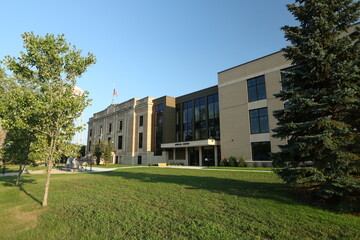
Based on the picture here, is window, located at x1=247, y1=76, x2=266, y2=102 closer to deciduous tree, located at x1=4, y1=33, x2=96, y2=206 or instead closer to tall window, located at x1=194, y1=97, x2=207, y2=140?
tall window, located at x1=194, y1=97, x2=207, y2=140

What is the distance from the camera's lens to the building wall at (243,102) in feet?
83.9

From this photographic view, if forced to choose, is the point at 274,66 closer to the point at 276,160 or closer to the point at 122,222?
the point at 276,160

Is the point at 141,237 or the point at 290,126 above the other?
the point at 290,126

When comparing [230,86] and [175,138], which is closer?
[230,86]

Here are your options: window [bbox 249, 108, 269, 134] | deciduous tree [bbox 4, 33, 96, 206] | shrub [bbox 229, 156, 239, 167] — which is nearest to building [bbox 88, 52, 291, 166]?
window [bbox 249, 108, 269, 134]

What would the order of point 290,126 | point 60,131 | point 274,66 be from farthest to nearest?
point 274,66, point 60,131, point 290,126

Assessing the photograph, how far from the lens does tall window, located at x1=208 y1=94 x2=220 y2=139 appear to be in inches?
1320

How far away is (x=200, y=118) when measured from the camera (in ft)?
121

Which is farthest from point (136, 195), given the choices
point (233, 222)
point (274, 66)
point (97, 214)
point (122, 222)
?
point (274, 66)

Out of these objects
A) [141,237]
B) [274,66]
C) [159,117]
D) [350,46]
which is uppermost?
[274,66]

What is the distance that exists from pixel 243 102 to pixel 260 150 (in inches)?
274

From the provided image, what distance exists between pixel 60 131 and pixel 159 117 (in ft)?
108

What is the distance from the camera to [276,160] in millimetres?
8023

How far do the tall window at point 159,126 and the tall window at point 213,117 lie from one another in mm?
10919
